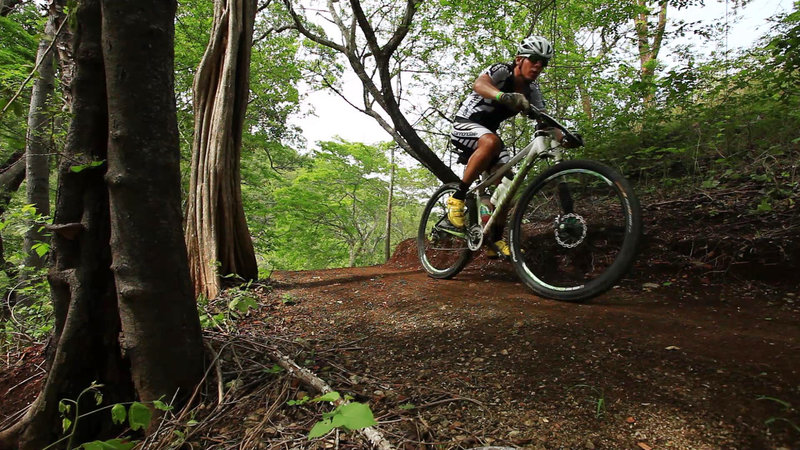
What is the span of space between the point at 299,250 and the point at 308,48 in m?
9.36

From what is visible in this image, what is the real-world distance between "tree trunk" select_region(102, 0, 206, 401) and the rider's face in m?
2.59

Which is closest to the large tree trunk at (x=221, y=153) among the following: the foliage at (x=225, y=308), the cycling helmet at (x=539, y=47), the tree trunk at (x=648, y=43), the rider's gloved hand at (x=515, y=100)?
the foliage at (x=225, y=308)

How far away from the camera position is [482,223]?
3.46 m

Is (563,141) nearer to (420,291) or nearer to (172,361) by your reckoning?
(420,291)

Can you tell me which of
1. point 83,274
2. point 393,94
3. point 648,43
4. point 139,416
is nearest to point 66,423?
point 139,416

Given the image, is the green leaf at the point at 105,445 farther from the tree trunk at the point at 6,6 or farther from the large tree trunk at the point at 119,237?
the tree trunk at the point at 6,6

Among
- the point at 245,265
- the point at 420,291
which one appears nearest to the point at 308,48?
the point at 245,265

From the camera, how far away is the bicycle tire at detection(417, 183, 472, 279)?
12.4 feet

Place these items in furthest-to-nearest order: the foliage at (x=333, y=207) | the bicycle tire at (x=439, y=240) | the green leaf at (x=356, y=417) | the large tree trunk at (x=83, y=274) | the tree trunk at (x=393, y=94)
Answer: the foliage at (x=333, y=207) < the tree trunk at (x=393, y=94) < the bicycle tire at (x=439, y=240) < the large tree trunk at (x=83, y=274) < the green leaf at (x=356, y=417)

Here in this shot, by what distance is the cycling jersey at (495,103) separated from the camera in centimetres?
307

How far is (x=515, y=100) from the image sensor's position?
9.12ft

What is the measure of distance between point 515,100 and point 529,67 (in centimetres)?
47

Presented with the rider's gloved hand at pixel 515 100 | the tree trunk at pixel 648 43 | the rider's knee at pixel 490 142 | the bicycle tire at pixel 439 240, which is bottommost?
the bicycle tire at pixel 439 240

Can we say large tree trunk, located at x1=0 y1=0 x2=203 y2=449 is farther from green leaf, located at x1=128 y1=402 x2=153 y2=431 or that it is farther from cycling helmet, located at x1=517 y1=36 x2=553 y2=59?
cycling helmet, located at x1=517 y1=36 x2=553 y2=59
